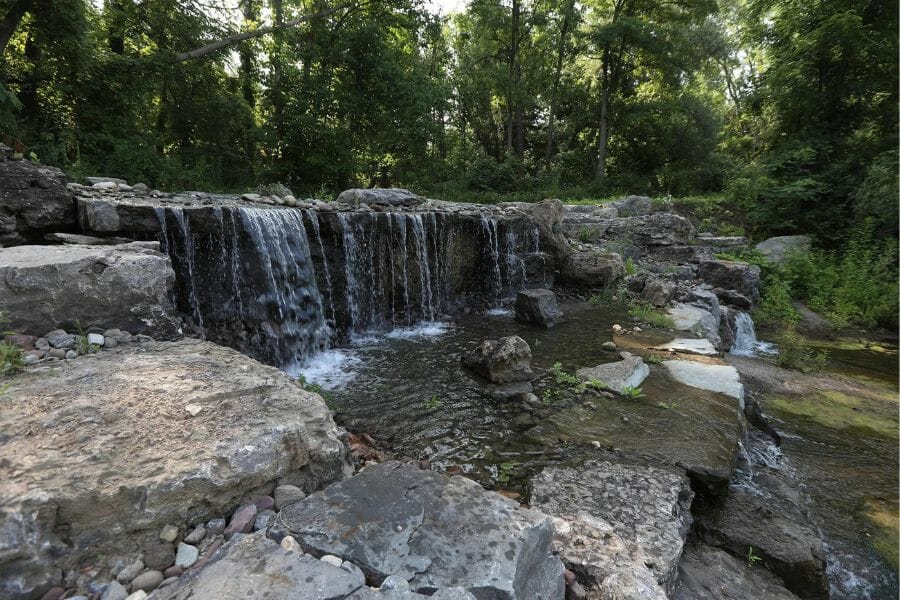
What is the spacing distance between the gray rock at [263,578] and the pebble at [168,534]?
19cm

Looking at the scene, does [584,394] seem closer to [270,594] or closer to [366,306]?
[270,594]

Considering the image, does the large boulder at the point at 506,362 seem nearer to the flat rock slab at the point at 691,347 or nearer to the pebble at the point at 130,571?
the flat rock slab at the point at 691,347

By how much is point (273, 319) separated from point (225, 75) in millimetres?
12435

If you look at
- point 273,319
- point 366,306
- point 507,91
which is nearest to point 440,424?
point 273,319

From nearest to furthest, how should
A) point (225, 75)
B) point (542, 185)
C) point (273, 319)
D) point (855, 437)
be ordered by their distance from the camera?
point (855, 437)
point (273, 319)
point (225, 75)
point (542, 185)

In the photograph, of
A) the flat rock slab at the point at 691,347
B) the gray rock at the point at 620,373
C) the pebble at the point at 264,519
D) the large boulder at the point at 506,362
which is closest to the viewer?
the pebble at the point at 264,519

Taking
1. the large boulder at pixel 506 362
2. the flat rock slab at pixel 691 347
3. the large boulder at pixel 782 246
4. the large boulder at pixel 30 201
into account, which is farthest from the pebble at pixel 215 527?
the large boulder at pixel 782 246

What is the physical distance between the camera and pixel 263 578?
132cm

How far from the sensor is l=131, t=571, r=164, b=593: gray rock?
135 centimetres

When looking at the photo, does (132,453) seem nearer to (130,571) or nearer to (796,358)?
(130,571)

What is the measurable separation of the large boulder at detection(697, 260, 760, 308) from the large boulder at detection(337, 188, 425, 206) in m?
6.65

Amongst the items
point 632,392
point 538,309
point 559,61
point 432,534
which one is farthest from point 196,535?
point 559,61

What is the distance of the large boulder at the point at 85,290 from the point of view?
2711 millimetres

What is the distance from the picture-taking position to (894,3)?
9969 mm
